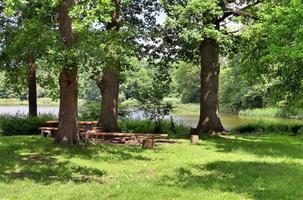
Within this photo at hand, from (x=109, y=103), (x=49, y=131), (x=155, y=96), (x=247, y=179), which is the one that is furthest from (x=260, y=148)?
(x=155, y=96)

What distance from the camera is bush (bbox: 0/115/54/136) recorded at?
28567mm

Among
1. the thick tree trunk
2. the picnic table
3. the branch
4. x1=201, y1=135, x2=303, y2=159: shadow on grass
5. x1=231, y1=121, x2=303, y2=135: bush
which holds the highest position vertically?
the branch

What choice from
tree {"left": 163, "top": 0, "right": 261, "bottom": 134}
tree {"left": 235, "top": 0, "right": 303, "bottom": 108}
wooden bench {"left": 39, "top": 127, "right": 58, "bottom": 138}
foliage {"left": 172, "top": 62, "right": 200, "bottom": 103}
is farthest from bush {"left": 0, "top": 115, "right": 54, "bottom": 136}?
foliage {"left": 172, "top": 62, "right": 200, "bottom": 103}

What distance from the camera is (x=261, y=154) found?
19.6 m

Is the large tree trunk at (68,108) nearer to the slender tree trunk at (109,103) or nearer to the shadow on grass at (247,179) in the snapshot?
the shadow on grass at (247,179)

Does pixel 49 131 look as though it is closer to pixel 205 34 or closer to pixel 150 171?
pixel 205 34

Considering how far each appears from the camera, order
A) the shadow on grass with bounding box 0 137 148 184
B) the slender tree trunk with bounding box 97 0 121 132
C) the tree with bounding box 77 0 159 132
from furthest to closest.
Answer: the slender tree trunk with bounding box 97 0 121 132
the tree with bounding box 77 0 159 132
the shadow on grass with bounding box 0 137 148 184

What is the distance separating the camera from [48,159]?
657 inches

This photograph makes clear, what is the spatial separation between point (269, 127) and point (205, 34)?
12308mm

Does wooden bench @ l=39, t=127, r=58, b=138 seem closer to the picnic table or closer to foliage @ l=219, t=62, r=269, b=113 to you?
the picnic table

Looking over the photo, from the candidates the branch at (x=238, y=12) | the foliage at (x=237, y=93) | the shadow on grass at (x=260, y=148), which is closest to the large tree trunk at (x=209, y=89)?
the branch at (x=238, y=12)

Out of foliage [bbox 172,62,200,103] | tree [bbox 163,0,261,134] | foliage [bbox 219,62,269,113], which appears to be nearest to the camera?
tree [bbox 163,0,261,134]

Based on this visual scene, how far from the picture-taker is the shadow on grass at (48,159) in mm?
13633

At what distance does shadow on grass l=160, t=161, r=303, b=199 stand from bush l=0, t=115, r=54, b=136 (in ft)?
52.7
